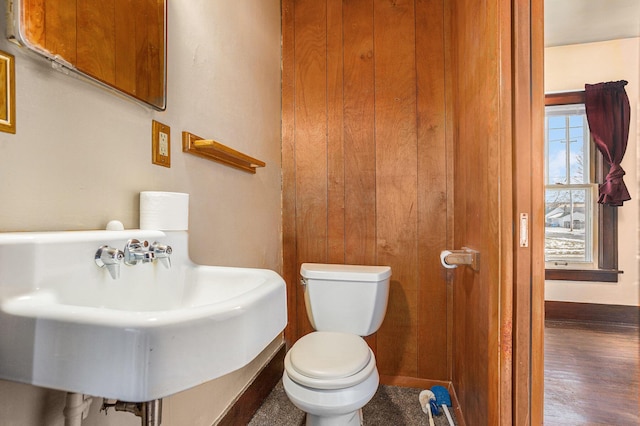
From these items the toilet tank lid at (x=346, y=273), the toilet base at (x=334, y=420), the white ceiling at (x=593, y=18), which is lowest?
the toilet base at (x=334, y=420)

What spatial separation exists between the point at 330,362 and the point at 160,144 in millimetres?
992

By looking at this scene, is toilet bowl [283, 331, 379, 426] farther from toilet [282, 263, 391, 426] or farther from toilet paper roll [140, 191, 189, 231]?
toilet paper roll [140, 191, 189, 231]

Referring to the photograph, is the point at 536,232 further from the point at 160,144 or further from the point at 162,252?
the point at 160,144

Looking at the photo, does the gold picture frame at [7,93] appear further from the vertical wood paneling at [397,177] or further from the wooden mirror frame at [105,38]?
the vertical wood paneling at [397,177]

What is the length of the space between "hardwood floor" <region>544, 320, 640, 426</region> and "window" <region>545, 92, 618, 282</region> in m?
0.39

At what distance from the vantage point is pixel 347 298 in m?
1.51

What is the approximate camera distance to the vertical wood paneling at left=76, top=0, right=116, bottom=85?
664 millimetres

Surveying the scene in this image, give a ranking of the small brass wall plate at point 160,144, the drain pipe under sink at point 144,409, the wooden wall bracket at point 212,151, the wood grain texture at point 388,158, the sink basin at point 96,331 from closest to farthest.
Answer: the sink basin at point 96,331 < the drain pipe under sink at point 144,409 < the small brass wall plate at point 160,144 < the wooden wall bracket at point 212,151 < the wood grain texture at point 388,158

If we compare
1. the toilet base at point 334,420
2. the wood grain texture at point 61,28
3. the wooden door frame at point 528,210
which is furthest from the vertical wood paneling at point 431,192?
the wood grain texture at point 61,28

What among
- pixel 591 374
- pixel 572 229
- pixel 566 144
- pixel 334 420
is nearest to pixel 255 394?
pixel 334 420

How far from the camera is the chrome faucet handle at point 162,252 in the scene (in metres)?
0.72

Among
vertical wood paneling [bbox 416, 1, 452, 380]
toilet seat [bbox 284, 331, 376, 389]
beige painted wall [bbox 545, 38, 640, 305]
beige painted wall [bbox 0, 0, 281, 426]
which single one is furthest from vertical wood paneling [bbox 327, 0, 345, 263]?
beige painted wall [bbox 545, 38, 640, 305]

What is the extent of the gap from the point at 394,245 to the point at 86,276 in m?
1.52

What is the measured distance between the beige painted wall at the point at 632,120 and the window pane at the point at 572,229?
0.59 ft
